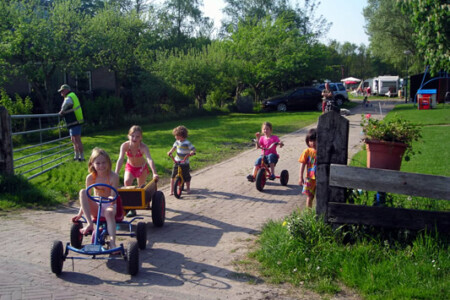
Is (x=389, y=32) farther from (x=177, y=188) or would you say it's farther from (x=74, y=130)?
(x=177, y=188)

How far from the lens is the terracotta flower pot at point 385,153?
19.4 ft

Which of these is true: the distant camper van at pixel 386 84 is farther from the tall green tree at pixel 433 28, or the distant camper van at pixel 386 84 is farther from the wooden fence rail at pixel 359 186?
the wooden fence rail at pixel 359 186

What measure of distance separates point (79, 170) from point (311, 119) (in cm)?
1613

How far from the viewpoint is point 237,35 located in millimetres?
35281

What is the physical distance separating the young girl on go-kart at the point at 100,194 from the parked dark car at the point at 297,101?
25813mm

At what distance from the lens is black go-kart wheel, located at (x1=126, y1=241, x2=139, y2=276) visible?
4.44 meters

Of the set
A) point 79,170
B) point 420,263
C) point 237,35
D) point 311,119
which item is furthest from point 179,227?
point 237,35

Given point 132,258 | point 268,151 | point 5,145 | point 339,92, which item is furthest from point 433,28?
point 339,92

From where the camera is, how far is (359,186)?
4824 mm

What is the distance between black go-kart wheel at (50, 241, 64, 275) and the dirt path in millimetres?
113

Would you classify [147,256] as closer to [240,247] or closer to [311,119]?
[240,247]

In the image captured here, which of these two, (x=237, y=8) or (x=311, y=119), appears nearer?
(x=311, y=119)

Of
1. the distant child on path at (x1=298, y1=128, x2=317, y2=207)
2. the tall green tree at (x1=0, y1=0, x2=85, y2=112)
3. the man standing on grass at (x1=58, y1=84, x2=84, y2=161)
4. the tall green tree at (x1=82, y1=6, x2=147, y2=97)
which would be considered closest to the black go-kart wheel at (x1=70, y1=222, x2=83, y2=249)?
the distant child on path at (x1=298, y1=128, x2=317, y2=207)

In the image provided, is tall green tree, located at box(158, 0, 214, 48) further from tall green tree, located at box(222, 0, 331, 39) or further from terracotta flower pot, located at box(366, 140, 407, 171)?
terracotta flower pot, located at box(366, 140, 407, 171)
